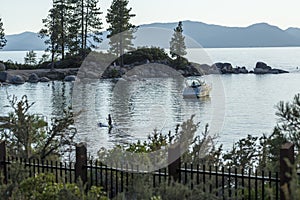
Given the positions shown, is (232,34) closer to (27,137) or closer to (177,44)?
(177,44)

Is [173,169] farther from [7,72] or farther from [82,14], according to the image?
[82,14]

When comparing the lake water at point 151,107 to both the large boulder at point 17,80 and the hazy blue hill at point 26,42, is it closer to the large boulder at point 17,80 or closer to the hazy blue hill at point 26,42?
the large boulder at point 17,80

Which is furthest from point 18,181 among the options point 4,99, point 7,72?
point 7,72

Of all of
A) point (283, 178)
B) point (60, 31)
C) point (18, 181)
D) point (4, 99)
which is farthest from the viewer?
point (60, 31)

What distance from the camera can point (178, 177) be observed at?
549 cm

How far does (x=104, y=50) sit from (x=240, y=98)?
85.4 feet

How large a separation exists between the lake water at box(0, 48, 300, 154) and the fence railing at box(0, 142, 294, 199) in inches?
413

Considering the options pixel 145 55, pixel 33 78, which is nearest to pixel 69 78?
pixel 33 78

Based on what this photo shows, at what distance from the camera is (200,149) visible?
708cm

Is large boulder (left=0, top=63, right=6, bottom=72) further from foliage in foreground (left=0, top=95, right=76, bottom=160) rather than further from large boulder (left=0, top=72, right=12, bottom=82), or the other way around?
foliage in foreground (left=0, top=95, right=76, bottom=160)

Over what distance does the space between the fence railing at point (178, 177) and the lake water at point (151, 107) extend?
10.5 m

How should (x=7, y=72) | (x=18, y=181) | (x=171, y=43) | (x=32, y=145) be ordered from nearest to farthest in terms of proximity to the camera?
1. (x=18, y=181)
2. (x=32, y=145)
3. (x=7, y=72)
4. (x=171, y=43)

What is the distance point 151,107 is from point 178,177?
89.7ft

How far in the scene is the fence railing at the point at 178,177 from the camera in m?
5.05
